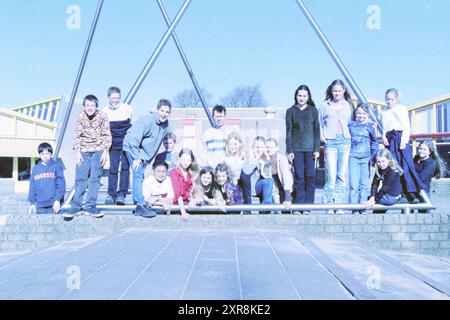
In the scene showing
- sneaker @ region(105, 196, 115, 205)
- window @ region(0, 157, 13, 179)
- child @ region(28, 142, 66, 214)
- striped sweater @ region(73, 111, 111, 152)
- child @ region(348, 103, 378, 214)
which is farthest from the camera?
window @ region(0, 157, 13, 179)

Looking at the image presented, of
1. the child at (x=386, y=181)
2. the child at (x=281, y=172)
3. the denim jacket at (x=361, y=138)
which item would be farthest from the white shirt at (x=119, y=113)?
the child at (x=386, y=181)

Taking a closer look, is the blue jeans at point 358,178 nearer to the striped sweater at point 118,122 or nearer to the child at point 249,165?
the child at point 249,165

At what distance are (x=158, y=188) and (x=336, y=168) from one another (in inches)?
93.6

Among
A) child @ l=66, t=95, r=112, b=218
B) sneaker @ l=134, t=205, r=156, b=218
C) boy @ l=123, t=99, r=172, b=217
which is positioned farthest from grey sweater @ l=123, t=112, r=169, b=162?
sneaker @ l=134, t=205, r=156, b=218

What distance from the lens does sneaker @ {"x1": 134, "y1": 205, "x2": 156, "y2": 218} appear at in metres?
5.43

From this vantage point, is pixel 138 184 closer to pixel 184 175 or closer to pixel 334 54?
pixel 184 175

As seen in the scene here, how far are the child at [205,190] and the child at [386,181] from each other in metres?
1.96

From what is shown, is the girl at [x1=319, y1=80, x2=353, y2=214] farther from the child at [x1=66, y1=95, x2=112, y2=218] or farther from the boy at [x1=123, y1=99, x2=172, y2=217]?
the child at [x1=66, y1=95, x2=112, y2=218]

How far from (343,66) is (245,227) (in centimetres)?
291

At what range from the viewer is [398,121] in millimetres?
5727

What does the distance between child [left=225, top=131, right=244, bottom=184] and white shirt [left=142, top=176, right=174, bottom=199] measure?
843 mm

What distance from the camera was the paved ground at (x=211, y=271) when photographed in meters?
2.75
